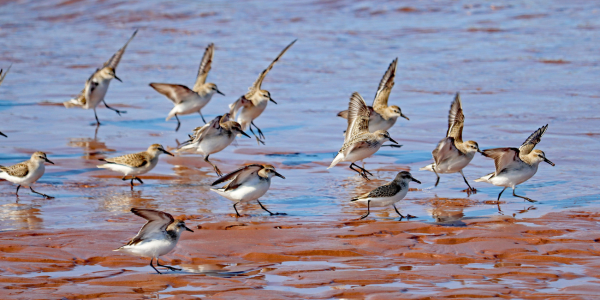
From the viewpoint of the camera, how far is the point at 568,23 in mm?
24734

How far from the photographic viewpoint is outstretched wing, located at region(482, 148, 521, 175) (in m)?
8.48

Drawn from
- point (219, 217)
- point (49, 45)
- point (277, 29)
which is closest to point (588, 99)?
point (219, 217)

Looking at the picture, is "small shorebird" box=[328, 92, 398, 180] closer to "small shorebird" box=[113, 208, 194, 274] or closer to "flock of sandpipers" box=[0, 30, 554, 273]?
"flock of sandpipers" box=[0, 30, 554, 273]

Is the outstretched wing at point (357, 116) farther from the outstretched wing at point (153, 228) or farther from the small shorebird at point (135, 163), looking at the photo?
the outstretched wing at point (153, 228)

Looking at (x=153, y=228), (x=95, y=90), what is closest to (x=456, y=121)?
(x=153, y=228)

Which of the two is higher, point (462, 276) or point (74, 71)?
point (462, 276)

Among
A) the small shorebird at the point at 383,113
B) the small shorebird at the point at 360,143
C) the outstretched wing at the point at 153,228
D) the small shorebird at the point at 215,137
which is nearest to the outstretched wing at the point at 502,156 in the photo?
the small shorebird at the point at 360,143

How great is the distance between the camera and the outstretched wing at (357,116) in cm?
1101

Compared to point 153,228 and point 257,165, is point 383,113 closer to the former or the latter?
point 257,165

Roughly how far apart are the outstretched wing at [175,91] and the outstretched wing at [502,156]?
6.11 meters

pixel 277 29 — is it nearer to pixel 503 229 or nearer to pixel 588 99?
pixel 588 99

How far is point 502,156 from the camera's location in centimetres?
870

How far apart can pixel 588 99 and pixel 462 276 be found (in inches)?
396

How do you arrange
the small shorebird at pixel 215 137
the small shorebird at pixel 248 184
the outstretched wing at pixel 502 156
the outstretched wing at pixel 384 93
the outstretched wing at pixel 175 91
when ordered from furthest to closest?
1. the outstretched wing at pixel 175 91
2. the outstretched wing at pixel 384 93
3. the small shorebird at pixel 215 137
4. the outstretched wing at pixel 502 156
5. the small shorebird at pixel 248 184
